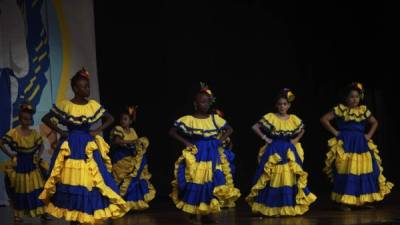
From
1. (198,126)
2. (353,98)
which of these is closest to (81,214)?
(198,126)

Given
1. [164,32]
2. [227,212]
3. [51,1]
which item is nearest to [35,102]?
[51,1]

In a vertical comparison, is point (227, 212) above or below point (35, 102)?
below

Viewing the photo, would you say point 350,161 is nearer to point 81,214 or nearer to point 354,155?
point 354,155

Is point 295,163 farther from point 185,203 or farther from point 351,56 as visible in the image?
point 351,56

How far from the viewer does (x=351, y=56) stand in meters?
12.3

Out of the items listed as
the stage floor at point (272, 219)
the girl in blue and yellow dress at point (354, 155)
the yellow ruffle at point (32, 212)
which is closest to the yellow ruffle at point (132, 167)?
the stage floor at point (272, 219)

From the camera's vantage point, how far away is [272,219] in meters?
8.55

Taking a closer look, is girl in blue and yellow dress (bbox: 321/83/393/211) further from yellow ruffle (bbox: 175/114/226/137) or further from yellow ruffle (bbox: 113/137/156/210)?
yellow ruffle (bbox: 113/137/156/210)

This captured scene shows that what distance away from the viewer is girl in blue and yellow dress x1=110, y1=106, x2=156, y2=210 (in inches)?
392

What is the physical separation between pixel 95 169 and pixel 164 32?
4742mm

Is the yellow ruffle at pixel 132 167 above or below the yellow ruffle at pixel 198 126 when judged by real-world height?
below

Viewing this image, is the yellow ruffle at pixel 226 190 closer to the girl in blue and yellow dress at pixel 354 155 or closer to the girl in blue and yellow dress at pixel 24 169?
the girl in blue and yellow dress at pixel 354 155

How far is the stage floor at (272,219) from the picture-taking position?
820 cm

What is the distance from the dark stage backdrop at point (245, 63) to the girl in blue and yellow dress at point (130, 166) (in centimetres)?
141
